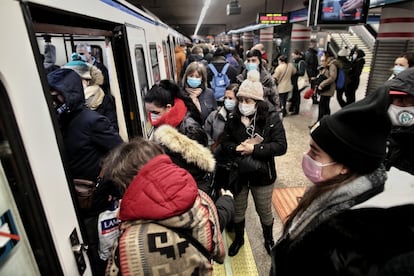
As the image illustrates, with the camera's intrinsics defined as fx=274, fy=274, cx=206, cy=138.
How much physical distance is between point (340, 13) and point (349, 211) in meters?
6.19

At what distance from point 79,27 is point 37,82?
831mm

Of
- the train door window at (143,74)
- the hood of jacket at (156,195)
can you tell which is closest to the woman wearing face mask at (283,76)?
the train door window at (143,74)

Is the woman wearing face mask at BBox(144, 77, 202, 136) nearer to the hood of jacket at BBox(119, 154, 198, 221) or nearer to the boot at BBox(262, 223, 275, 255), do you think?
the hood of jacket at BBox(119, 154, 198, 221)

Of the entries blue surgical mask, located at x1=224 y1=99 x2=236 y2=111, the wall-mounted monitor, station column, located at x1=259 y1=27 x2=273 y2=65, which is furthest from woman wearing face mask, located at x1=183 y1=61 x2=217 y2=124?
station column, located at x1=259 y1=27 x2=273 y2=65

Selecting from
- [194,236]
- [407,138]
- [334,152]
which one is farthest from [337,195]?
[407,138]

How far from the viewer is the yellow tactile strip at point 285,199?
3357 mm

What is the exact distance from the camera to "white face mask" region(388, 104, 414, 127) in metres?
1.74

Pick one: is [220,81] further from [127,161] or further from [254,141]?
[127,161]

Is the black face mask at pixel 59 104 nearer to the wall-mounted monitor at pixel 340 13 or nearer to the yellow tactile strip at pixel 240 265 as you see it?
the yellow tactile strip at pixel 240 265

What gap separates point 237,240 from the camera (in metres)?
2.74

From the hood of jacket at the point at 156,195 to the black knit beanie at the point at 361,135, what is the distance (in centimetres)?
61

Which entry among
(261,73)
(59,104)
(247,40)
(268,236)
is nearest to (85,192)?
(59,104)

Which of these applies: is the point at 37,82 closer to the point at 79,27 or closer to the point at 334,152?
the point at 79,27

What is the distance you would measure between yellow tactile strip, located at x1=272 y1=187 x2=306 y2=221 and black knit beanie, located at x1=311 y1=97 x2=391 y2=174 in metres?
2.38
